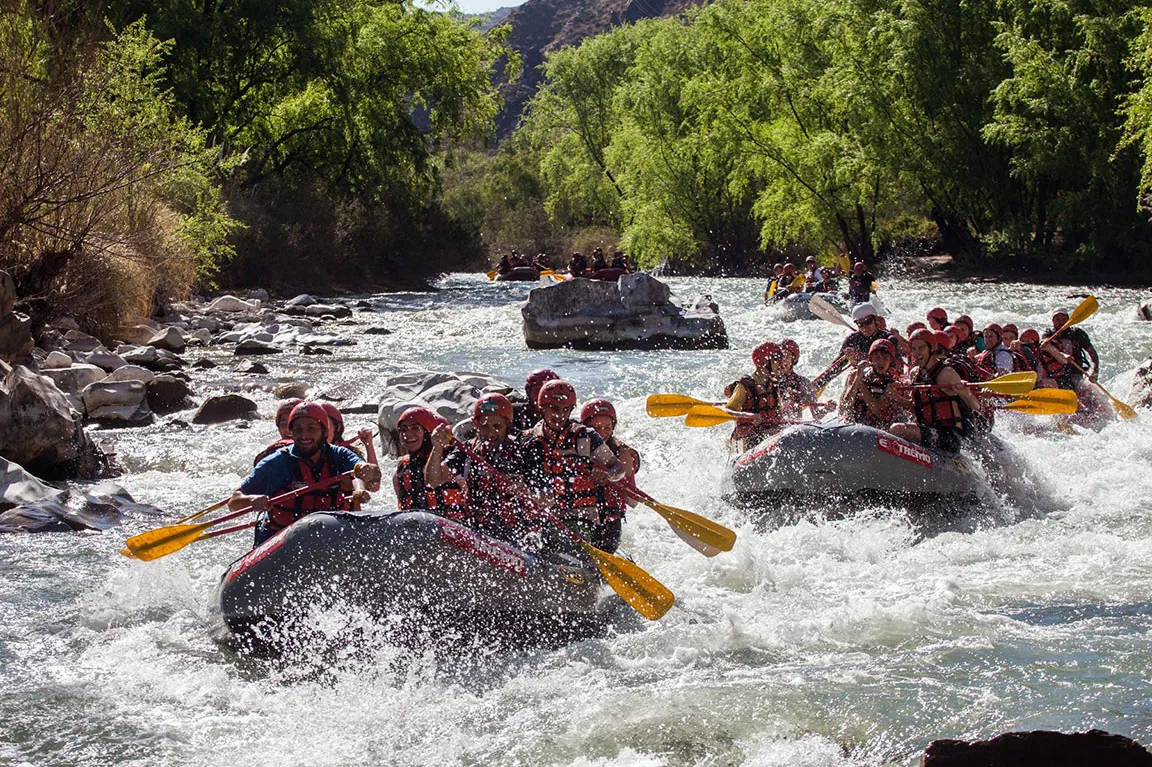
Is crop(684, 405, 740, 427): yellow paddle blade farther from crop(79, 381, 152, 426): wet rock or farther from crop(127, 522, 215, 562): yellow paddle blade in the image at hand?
crop(79, 381, 152, 426): wet rock

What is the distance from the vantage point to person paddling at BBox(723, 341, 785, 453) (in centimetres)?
859

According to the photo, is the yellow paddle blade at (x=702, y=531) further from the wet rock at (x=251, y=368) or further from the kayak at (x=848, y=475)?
the wet rock at (x=251, y=368)

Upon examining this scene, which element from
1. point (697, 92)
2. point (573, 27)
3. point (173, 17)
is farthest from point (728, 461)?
point (573, 27)

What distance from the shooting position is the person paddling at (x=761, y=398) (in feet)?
28.2

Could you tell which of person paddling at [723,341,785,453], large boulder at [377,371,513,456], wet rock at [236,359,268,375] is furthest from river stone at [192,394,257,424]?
person paddling at [723,341,785,453]

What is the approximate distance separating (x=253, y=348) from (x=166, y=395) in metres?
4.79

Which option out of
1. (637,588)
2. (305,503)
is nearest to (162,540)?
(305,503)

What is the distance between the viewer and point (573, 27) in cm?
16712

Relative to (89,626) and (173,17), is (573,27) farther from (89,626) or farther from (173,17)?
(89,626)

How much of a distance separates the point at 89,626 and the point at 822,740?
140 inches

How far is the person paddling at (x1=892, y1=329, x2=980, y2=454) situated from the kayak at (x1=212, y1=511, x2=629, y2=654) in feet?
11.0

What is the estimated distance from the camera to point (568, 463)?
245 inches

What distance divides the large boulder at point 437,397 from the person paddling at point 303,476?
12.2 ft

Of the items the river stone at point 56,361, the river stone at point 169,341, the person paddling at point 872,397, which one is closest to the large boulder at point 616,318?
the river stone at point 169,341
